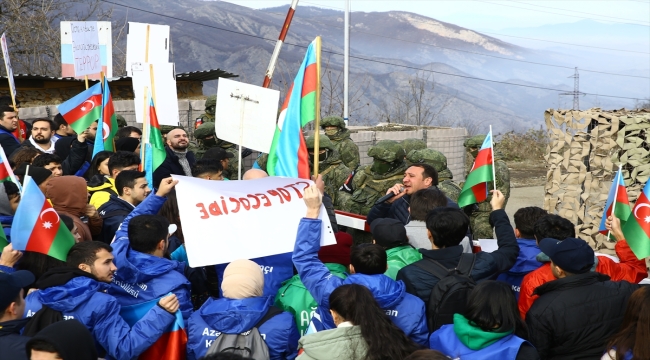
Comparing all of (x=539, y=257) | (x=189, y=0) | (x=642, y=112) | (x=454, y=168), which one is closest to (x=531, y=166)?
(x=454, y=168)

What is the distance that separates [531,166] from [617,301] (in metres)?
18.9

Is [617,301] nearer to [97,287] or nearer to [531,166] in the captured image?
[97,287]

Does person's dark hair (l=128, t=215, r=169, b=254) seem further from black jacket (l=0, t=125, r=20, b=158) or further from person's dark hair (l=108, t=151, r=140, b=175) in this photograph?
black jacket (l=0, t=125, r=20, b=158)

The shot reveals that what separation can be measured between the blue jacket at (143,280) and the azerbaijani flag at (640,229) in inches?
119

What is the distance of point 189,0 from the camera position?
112 m

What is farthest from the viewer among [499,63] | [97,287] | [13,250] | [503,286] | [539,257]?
[499,63]

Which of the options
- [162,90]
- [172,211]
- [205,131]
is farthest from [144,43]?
[172,211]

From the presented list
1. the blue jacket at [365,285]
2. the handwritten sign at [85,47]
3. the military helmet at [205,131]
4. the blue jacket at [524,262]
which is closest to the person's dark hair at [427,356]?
the blue jacket at [365,285]

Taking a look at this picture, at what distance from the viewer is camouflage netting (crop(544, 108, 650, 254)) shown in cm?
825

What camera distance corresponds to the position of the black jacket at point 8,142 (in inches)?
331

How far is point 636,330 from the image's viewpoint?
3836 mm

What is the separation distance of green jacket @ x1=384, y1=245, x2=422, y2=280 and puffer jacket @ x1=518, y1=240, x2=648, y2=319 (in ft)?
2.39

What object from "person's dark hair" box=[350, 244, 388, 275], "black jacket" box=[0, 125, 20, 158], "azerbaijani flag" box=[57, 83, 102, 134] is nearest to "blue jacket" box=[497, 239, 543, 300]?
"person's dark hair" box=[350, 244, 388, 275]

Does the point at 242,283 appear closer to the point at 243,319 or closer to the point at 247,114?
the point at 243,319
